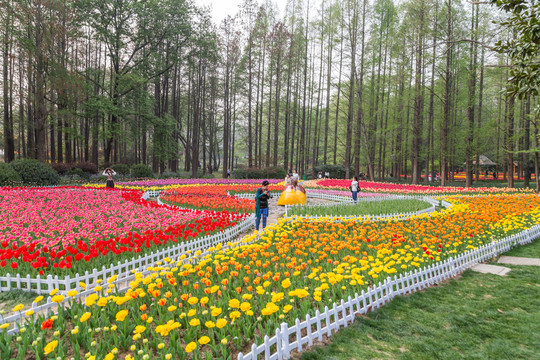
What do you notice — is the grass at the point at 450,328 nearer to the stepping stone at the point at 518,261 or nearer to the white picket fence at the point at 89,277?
the stepping stone at the point at 518,261

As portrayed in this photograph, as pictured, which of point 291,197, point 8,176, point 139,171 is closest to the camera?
point 291,197

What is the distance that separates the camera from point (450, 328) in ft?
12.6

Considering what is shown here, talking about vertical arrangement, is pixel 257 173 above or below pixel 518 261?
above

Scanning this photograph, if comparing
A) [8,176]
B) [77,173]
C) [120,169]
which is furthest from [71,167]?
[8,176]

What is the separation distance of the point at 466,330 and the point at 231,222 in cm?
634

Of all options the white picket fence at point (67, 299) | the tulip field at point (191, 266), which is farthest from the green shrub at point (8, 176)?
the white picket fence at point (67, 299)

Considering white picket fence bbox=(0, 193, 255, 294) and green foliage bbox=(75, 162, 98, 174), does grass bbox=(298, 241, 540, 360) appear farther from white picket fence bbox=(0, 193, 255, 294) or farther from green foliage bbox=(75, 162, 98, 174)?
green foliage bbox=(75, 162, 98, 174)

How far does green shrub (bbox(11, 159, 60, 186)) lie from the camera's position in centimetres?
1700

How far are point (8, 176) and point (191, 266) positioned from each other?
56.5ft

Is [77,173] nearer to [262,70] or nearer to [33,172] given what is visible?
[33,172]

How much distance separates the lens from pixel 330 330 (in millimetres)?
3525

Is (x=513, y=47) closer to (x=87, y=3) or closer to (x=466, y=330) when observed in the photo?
(x=466, y=330)

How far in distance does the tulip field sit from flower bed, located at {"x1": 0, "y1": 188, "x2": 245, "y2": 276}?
0.13 ft

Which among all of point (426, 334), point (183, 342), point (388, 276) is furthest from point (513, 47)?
point (183, 342)
